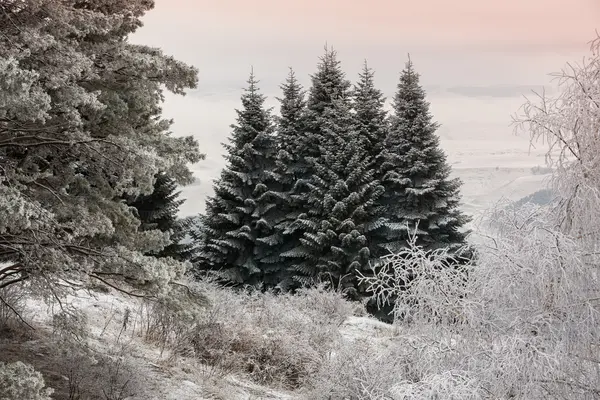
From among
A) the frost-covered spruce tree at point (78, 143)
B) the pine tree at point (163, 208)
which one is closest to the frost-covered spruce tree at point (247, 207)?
the pine tree at point (163, 208)

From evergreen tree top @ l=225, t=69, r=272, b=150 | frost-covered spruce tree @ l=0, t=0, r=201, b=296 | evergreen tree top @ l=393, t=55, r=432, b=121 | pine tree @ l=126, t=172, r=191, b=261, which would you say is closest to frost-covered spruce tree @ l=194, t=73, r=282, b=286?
evergreen tree top @ l=225, t=69, r=272, b=150

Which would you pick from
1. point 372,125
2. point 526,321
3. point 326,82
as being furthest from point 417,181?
point 526,321

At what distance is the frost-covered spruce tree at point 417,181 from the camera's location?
22609 mm

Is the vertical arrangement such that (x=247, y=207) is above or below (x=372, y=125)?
below

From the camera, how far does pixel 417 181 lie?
75.8 feet

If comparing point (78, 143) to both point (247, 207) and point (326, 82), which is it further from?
point (326, 82)

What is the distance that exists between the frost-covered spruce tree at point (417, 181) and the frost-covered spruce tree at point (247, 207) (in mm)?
5336

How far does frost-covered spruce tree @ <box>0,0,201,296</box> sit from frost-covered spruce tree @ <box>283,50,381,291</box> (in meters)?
14.6

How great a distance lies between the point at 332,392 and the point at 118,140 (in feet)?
16.3

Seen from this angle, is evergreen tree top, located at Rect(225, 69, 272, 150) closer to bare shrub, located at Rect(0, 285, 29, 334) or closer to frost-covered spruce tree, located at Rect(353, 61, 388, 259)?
frost-covered spruce tree, located at Rect(353, 61, 388, 259)

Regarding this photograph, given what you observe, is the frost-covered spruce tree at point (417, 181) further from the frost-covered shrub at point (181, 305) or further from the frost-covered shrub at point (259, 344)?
the frost-covered shrub at point (181, 305)

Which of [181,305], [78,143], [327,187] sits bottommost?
[181,305]

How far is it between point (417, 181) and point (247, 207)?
7649 mm

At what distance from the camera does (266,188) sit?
24203 mm
